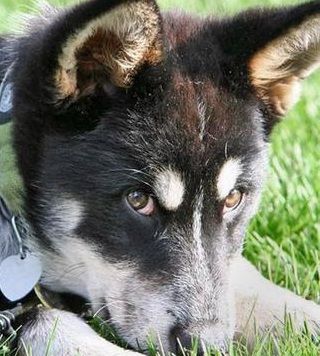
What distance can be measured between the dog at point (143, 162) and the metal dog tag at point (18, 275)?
0.16 feet

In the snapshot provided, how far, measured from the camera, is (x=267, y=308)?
437 centimetres

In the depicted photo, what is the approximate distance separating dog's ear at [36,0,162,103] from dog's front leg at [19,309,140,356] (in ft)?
2.69

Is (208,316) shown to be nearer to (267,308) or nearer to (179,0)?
(267,308)

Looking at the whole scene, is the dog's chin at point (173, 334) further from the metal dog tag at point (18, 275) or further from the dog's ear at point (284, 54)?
the dog's ear at point (284, 54)

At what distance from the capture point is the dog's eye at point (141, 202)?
3.93 metres

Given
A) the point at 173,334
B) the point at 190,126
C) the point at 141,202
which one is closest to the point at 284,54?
the point at 190,126

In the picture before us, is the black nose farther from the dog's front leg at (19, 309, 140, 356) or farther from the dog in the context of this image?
the dog's front leg at (19, 309, 140, 356)

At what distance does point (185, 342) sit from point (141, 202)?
547 mm

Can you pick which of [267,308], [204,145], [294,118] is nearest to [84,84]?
[204,145]

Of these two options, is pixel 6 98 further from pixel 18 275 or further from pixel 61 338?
pixel 61 338

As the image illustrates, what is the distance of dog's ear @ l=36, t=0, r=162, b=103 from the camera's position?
144 inches

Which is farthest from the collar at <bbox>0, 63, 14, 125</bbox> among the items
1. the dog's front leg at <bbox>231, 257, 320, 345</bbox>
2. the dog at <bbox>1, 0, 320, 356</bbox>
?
→ the dog's front leg at <bbox>231, 257, 320, 345</bbox>

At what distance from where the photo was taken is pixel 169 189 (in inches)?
153

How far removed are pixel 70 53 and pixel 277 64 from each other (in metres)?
0.91
